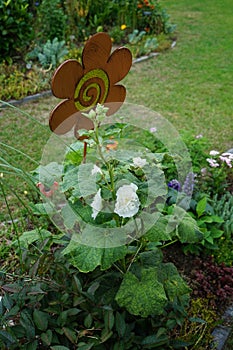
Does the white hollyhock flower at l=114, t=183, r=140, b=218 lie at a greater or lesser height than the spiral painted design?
lesser

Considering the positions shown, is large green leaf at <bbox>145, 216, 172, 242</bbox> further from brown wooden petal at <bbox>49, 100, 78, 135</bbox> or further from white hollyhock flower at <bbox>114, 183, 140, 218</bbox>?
brown wooden petal at <bbox>49, 100, 78, 135</bbox>

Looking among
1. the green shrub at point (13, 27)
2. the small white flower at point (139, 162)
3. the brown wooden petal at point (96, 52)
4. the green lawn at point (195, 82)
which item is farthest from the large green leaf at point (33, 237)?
the green shrub at point (13, 27)

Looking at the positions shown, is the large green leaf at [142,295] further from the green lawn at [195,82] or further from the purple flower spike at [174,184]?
the green lawn at [195,82]

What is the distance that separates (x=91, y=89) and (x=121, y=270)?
853 millimetres

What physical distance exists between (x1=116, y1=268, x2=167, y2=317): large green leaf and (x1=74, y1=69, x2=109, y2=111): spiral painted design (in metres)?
0.78

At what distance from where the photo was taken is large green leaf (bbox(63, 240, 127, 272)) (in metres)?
1.98

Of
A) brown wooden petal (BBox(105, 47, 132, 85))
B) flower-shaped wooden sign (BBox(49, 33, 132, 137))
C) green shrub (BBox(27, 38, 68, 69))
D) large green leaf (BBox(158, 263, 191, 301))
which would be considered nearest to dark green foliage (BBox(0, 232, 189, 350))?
large green leaf (BBox(158, 263, 191, 301))

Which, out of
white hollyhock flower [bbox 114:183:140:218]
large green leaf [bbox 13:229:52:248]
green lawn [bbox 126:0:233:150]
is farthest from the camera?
green lawn [bbox 126:0:233:150]

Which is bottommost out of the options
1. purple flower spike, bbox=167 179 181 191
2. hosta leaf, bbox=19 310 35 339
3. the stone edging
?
the stone edging

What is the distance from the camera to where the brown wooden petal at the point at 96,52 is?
2.02m

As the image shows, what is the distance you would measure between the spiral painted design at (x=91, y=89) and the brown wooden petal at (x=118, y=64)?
3 centimetres

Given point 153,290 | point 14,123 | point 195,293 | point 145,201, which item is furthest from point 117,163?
point 14,123

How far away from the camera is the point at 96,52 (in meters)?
2.04

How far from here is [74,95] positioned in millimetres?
2031
